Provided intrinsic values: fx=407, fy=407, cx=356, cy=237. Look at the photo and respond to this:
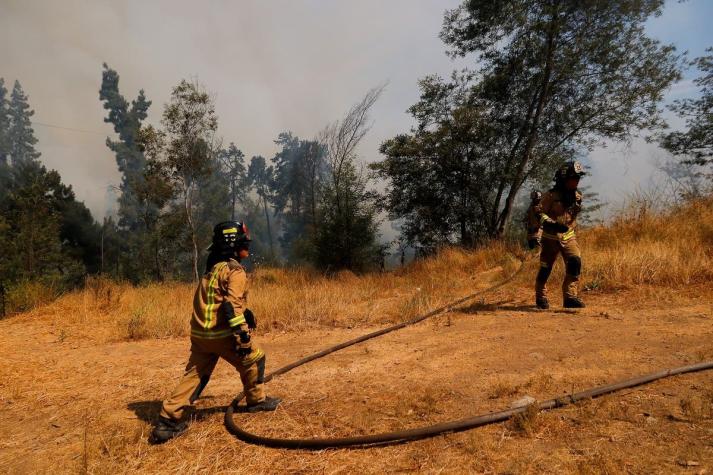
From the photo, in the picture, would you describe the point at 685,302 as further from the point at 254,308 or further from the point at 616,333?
the point at 254,308

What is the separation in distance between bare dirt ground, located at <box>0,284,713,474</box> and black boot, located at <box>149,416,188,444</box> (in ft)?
0.29

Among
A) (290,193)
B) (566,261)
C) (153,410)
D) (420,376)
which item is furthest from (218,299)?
(290,193)

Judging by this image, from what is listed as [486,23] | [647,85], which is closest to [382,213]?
[486,23]

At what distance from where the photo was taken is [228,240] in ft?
11.6

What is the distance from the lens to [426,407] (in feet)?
10.8

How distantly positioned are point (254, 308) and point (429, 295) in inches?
130

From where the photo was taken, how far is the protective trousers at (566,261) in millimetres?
5828

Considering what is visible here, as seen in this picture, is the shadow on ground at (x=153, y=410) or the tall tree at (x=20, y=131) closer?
the shadow on ground at (x=153, y=410)

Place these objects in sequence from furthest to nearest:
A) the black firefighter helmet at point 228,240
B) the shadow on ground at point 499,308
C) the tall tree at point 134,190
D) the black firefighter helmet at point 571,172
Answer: the tall tree at point 134,190
the shadow on ground at point 499,308
the black firefighter helmet at point 571,172
the black firefighter helmet at point 228,240

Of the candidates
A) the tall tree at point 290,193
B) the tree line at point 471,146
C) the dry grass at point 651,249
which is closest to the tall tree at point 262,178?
the tall tree at point 290,193

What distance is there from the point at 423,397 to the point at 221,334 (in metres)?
1.77

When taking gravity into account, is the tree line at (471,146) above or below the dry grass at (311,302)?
above

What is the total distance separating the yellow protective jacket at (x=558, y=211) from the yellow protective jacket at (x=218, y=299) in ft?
14.6

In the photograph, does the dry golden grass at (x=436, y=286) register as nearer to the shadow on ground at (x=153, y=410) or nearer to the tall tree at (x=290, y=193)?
the shadow on ground at (x=153, y=410)
